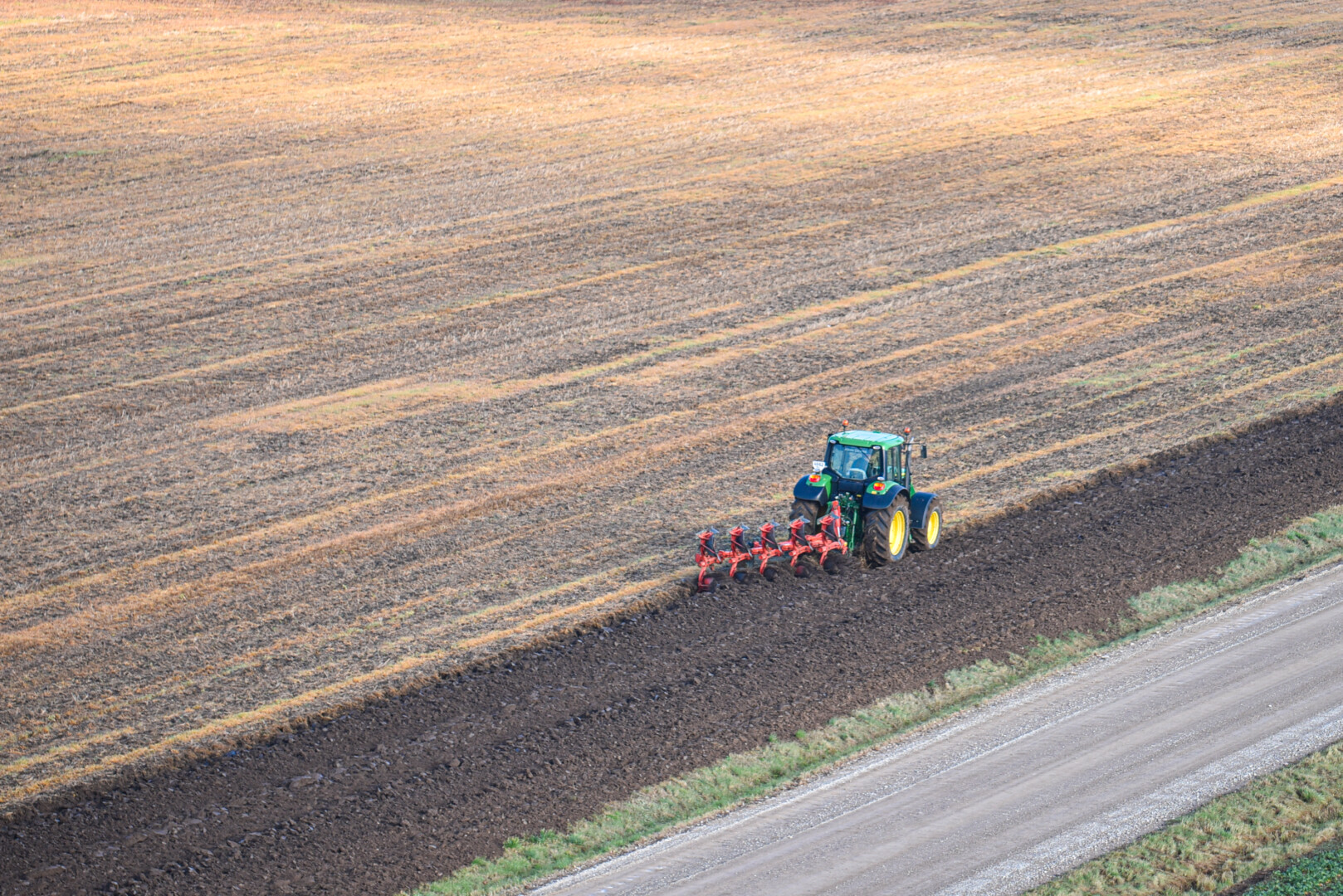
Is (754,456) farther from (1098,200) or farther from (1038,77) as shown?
(1038,77)

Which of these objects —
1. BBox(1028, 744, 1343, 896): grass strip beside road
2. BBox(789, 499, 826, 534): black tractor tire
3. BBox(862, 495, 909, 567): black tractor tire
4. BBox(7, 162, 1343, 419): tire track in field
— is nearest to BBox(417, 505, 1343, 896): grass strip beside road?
BBox(1028, 744, 1343, 896): grass strip beside road

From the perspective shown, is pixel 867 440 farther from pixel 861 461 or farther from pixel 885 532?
pixel 885 532

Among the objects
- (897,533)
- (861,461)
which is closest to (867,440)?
(861,461)

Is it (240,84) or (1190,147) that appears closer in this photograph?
(1190,147)

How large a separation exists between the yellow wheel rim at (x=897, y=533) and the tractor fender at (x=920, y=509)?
188 millimetres

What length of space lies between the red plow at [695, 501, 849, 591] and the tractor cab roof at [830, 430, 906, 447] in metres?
0.75

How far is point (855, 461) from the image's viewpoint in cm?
1812

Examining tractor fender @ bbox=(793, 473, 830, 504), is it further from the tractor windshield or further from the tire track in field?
the tire track in field

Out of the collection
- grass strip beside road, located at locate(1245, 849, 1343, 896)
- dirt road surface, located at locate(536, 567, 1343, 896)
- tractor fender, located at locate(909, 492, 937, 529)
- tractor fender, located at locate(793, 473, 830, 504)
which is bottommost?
dirt road surface, located at locate(536, 567, 1343, 896)

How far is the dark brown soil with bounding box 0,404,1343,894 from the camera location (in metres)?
12.7

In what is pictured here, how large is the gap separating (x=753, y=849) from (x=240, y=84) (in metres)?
35.8

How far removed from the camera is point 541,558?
18828 millimetres

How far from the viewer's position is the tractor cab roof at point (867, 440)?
708 inches

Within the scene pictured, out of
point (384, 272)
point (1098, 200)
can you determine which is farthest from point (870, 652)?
point (1098, 200)
